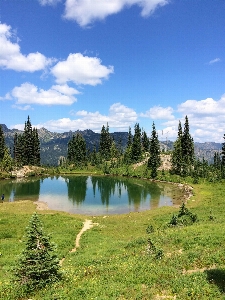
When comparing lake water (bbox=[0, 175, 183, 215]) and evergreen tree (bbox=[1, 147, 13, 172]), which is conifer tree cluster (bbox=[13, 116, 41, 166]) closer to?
evergreen tree (bbox=[1, 147, 13, 172])

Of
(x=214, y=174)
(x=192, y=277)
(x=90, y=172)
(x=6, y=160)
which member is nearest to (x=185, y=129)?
(x=214, y=174)

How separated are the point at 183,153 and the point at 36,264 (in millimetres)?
95496

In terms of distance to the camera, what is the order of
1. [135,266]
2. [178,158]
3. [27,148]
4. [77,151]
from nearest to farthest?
[135,266]
[178,158]
[27,148]
[77,151]

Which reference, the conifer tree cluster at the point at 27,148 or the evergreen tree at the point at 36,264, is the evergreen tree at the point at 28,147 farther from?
the evergreen tree at the point at 36,264

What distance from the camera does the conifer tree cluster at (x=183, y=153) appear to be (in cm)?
9168

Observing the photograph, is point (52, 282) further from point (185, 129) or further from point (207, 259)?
point (185, 129)

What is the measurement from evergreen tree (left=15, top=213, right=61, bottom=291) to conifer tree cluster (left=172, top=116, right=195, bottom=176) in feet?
265

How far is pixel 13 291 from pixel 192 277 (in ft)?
30.9

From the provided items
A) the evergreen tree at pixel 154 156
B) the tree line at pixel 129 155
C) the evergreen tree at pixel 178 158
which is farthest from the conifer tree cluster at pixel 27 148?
the evergreen tree at pixel 178 158

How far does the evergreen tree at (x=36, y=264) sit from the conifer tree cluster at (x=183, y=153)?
265ft

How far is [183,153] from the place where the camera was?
103m

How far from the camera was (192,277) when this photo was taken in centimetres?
1349

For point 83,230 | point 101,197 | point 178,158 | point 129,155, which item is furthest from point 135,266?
point 129,155

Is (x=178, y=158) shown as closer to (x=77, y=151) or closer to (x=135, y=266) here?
(x=77, y=151)
